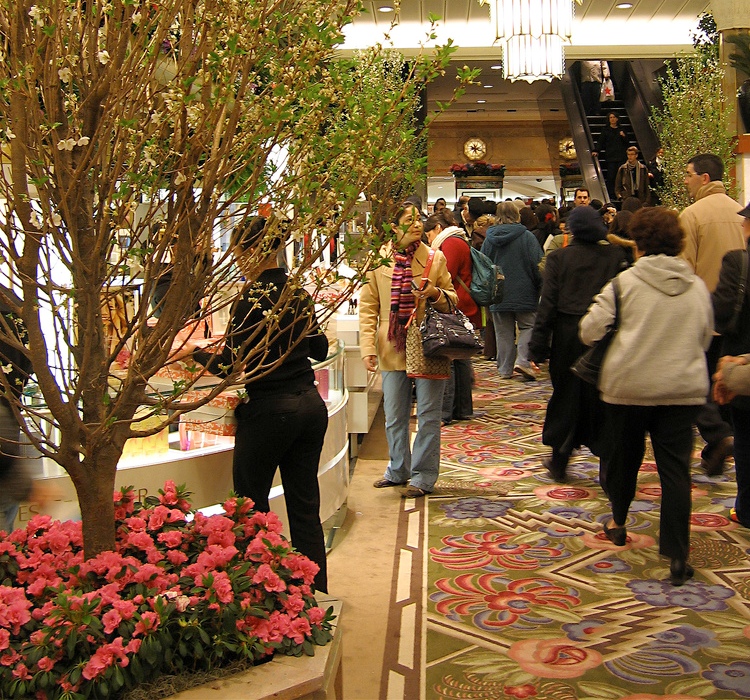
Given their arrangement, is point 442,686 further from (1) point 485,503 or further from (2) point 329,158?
(1) point 485,503

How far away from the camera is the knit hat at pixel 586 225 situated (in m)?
5.52

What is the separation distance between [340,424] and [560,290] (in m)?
1.56

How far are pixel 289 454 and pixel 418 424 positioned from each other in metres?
1.86

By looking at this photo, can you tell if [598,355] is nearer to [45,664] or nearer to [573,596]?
[573,596]

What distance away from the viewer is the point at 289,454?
3.72 meters

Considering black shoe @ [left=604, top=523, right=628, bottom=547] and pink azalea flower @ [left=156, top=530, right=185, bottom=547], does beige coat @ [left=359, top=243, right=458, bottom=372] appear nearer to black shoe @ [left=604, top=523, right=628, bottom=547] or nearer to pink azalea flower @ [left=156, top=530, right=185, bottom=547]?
black shoe @ [left=604, top=523, right=628, bottom=547]

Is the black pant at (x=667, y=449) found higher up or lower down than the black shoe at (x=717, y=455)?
higher up

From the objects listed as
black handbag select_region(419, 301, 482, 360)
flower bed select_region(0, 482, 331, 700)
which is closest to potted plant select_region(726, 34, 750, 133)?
black handbag select_region(419, 301, 482, 360)

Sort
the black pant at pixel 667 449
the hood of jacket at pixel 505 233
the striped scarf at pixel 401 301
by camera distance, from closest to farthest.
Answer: the black pant at pixel 667 449
the striped scarf at pixel 401 301
the hood of jacket at pixel 505 233

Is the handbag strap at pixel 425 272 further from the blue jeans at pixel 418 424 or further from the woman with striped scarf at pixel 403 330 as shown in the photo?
the blue jeans at pixel 418 424

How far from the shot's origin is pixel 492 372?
10.9 m

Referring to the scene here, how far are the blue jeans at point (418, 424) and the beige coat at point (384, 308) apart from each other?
0.13m

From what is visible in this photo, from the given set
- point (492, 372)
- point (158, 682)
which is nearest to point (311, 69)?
point (158, 682)

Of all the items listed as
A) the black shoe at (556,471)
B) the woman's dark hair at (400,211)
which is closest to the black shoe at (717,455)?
the black shoe at (556,471)
